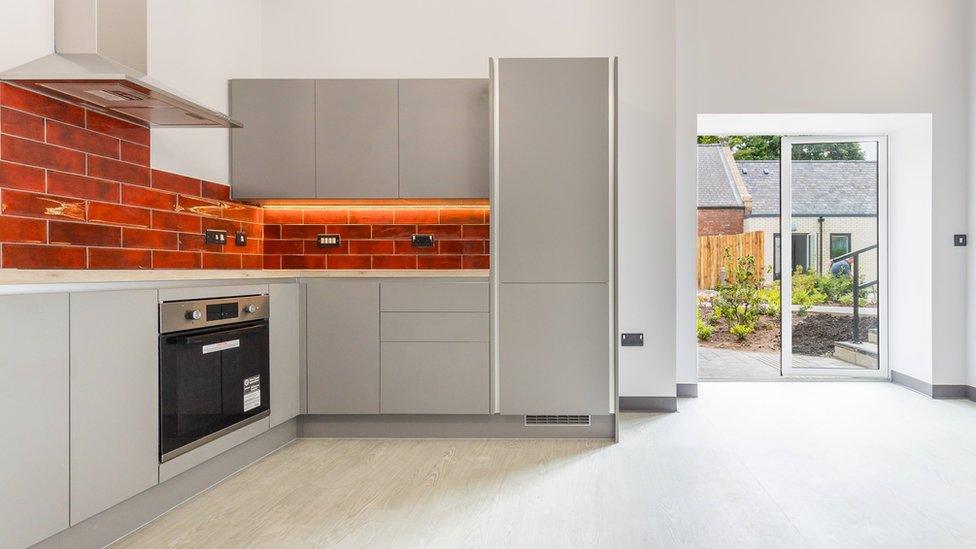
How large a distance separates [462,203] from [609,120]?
1.07m

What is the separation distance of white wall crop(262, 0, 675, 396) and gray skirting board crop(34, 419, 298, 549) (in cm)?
233

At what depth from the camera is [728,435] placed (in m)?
3.29

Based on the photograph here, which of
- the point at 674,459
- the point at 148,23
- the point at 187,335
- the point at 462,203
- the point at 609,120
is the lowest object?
the point at 674,459

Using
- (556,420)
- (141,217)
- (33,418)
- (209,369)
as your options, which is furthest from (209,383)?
(556,420)

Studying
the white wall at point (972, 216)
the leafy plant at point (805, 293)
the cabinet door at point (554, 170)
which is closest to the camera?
the cabinet door at point (554, 170)

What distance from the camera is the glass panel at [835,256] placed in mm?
4793

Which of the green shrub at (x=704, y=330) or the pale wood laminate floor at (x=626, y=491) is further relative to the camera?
the green shrub at (x=704, y=330)

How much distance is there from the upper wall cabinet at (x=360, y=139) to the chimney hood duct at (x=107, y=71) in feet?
2.41

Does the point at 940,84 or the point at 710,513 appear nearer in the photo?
the point at 710,513

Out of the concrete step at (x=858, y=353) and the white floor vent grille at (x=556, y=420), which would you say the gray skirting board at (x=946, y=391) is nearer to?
the concrete step at (x=858, y=353)

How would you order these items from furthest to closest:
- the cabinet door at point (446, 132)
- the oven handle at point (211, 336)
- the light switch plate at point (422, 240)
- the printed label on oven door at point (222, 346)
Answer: the light switch plate at point (422, 240) → the cabinet door at point (446, 132) → the printed label on oven door at point (222, 346) → the oven handle at point (211, 336)

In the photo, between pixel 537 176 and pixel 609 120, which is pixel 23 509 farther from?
pixel 609 120

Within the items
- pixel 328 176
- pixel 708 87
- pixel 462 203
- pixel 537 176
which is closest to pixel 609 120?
pixel 537 176

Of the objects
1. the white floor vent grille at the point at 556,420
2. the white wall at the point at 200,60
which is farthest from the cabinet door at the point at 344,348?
the white wall at the point at 200,60
